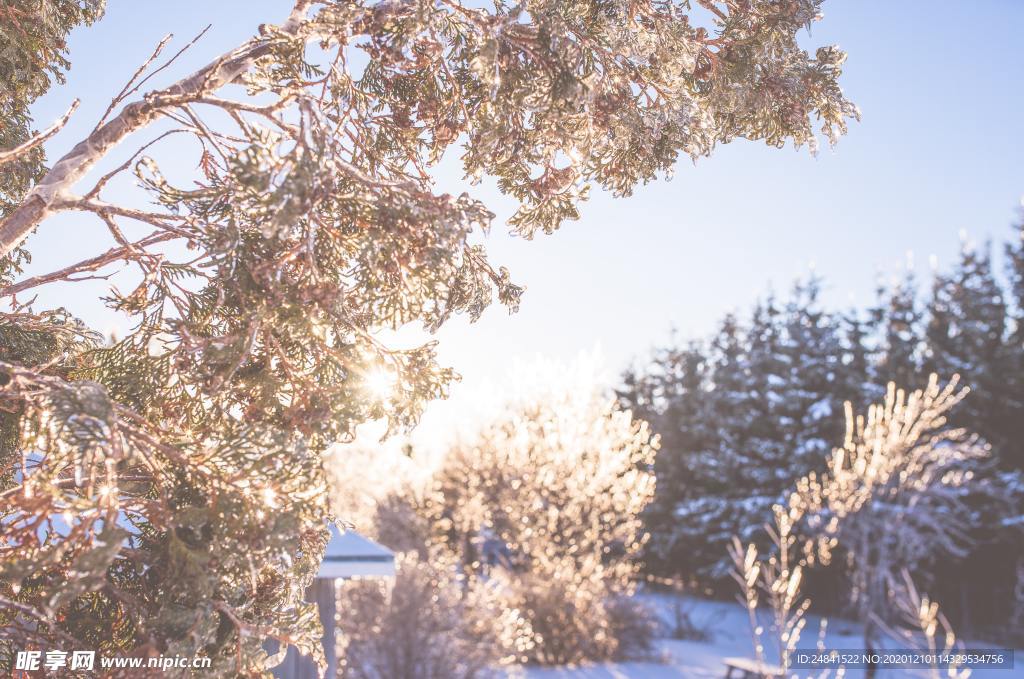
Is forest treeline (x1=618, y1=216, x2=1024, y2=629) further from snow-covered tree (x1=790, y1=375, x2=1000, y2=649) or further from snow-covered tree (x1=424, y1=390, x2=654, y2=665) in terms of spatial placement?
snow-covered tree (x1=424, y1=390, x2=654, y2=665)

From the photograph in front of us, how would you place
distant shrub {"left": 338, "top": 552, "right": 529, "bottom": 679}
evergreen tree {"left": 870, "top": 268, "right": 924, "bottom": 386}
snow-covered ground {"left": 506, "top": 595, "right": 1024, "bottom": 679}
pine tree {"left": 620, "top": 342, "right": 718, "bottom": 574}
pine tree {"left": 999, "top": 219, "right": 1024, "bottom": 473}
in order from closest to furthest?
distant shrub {"left": 338, "top": 552, "right": 529, "bottom": 679}
snow-covered ground {"left": 506, "top": 595, "right": 1024, "bottom": 679}
pine tree {"left": 999, "top": 219, "right": 1024, "bottom": 473}
evergreen tree {"left": 870, "top": 268, "right": 924, "bottom": 386}
pine tree {"left": 620, "top": 342, "right": 718, "bottom": 574}

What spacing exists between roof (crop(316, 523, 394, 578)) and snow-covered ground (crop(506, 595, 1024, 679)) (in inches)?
168

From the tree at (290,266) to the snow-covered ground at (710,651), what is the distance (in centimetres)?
878

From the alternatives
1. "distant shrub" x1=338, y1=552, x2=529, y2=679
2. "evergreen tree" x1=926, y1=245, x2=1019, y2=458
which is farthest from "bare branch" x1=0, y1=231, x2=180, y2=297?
"evergreen tree" x1=926, y1=245, x2=1019, y2=458

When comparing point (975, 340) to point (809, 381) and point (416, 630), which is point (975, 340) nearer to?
point (809, 381)

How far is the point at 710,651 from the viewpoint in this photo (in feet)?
49.7

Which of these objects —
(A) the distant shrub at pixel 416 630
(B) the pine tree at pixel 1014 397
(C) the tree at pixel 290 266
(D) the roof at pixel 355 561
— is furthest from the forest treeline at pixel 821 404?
(C) the tree at pixel 290 266

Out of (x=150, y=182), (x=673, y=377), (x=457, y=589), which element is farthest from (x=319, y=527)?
(x=673, y=377)

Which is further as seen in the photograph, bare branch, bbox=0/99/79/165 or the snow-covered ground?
the snow-covered ground

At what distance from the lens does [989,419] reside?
56.3 ft

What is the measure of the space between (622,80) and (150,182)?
1835 mm

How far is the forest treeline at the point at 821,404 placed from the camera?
16.9 meters

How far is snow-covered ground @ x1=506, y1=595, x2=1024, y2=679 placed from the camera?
11680 millimetres

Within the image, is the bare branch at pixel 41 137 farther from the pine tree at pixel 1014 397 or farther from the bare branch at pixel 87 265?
the pine tree at pixel 1014 397
